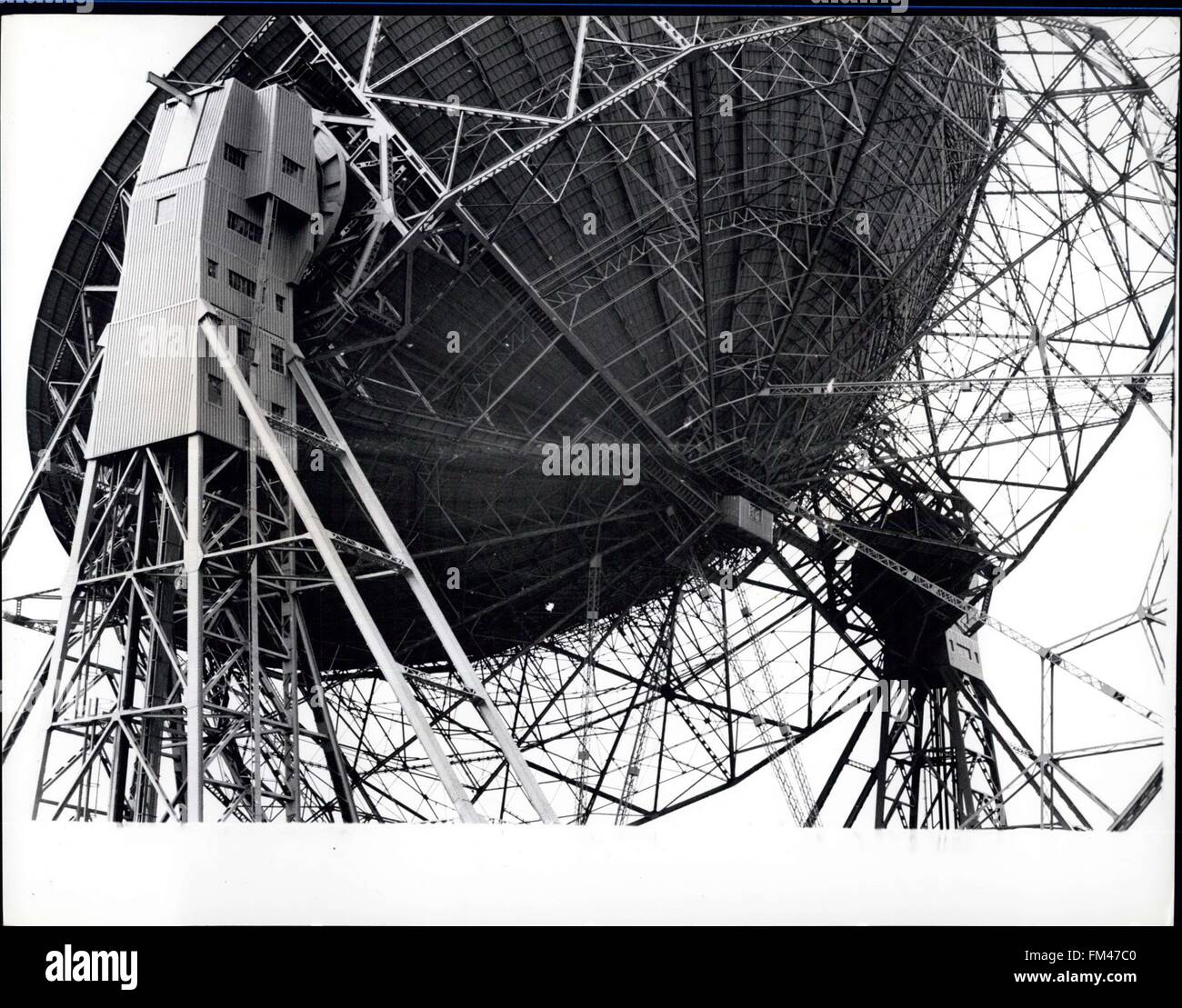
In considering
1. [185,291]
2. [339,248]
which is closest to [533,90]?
[339,248]

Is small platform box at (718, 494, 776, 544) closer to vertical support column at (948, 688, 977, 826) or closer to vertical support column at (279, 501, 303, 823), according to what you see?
vertical support column at (948, 688, 977, 826)

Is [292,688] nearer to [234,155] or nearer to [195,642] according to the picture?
[195,642]

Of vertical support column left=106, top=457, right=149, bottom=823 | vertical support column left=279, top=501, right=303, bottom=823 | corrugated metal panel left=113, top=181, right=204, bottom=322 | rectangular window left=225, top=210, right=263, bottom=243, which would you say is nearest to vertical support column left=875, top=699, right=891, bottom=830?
vertical support column left=279, top=501, right=303, bottom=823

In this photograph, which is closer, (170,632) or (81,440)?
(170,632)

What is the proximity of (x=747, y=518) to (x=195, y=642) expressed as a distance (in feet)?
43.4

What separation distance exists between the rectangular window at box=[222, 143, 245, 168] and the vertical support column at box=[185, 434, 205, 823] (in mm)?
4865

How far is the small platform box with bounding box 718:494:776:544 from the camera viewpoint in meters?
37.5

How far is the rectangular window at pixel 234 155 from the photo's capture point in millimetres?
31281

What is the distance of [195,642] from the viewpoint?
93.5 ft

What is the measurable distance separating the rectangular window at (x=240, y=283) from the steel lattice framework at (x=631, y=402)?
1.64m
